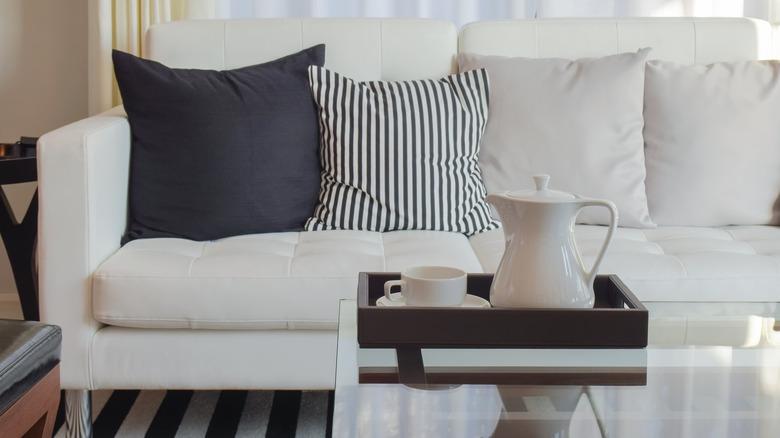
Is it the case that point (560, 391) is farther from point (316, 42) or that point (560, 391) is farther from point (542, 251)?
point (316, 42)

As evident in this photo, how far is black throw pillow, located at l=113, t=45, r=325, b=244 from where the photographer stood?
204 cm

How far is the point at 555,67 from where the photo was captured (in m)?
2.24

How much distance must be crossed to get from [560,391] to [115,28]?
2014 millimetres

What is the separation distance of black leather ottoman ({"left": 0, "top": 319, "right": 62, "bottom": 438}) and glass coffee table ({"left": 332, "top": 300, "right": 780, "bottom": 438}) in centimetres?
49

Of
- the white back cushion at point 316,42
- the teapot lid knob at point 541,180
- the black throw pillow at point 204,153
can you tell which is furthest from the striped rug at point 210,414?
the teapot lid knob at point 541,180

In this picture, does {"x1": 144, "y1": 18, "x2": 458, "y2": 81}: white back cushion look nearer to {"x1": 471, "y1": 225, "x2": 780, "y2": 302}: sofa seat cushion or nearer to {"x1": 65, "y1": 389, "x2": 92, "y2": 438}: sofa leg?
{"x1": 471, "y1": 225, "x2": 780, "y2": 302}: sofa seat cushion

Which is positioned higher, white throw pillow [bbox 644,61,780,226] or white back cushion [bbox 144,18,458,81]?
white back cushion [bbox 144,18,458,81]

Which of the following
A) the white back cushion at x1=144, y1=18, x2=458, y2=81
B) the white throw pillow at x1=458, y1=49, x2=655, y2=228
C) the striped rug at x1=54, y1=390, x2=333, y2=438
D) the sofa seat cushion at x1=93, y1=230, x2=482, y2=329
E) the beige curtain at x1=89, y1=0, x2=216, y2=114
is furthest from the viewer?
the beige curtain at x1=89, y1=0, x2=216, y2=114

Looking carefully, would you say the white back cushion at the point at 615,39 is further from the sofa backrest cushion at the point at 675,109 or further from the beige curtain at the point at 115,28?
the beige curtain at the point at 115,28

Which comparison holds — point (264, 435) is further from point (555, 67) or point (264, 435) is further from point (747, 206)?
point (747, 206)

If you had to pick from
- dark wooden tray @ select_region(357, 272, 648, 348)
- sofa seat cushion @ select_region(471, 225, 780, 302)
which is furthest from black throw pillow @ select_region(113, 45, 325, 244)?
dark wooden tray @ select_region(357, 272, 648, 348)

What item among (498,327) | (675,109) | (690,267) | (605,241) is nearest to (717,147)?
(675,109)

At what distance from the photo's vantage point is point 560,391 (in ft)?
3.56

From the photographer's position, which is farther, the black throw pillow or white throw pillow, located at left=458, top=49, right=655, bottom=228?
white throw pillow, located at left=458, top=49, right=655, bottom=228
